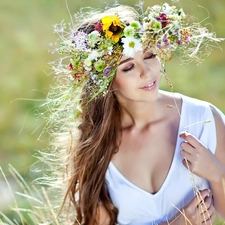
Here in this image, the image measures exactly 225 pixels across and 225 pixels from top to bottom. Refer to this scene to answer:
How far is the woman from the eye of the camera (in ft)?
13.2

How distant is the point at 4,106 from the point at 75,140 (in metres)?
4.07

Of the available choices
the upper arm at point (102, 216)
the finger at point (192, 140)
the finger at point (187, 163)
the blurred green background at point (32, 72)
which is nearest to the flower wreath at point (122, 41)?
the finger at point (192, 140)

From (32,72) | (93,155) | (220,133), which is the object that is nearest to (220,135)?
(220,133)

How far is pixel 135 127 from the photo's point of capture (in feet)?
14.7

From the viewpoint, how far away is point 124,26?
4.07 meters

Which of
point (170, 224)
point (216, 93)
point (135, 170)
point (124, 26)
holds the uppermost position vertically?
point (124, 26)

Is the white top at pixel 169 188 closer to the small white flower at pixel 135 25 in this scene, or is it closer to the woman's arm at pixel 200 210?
the woman's arm at pixel 200 210

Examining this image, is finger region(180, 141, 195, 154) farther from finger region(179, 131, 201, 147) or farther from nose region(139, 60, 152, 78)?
nose region(139, 60, 152, 78)

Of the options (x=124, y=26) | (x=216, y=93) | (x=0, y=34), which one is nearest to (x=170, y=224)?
→ (x=124, y=26)

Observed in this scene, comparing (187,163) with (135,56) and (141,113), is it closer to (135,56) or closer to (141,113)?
(141,113)

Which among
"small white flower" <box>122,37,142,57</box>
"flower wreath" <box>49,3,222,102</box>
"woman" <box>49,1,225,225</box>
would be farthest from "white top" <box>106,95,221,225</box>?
"small white flower" <box>122,37,142,57</box>

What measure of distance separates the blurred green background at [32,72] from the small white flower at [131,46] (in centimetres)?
288

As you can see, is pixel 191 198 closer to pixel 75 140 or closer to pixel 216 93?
pixel 75 140

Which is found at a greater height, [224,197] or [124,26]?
[124,26]
